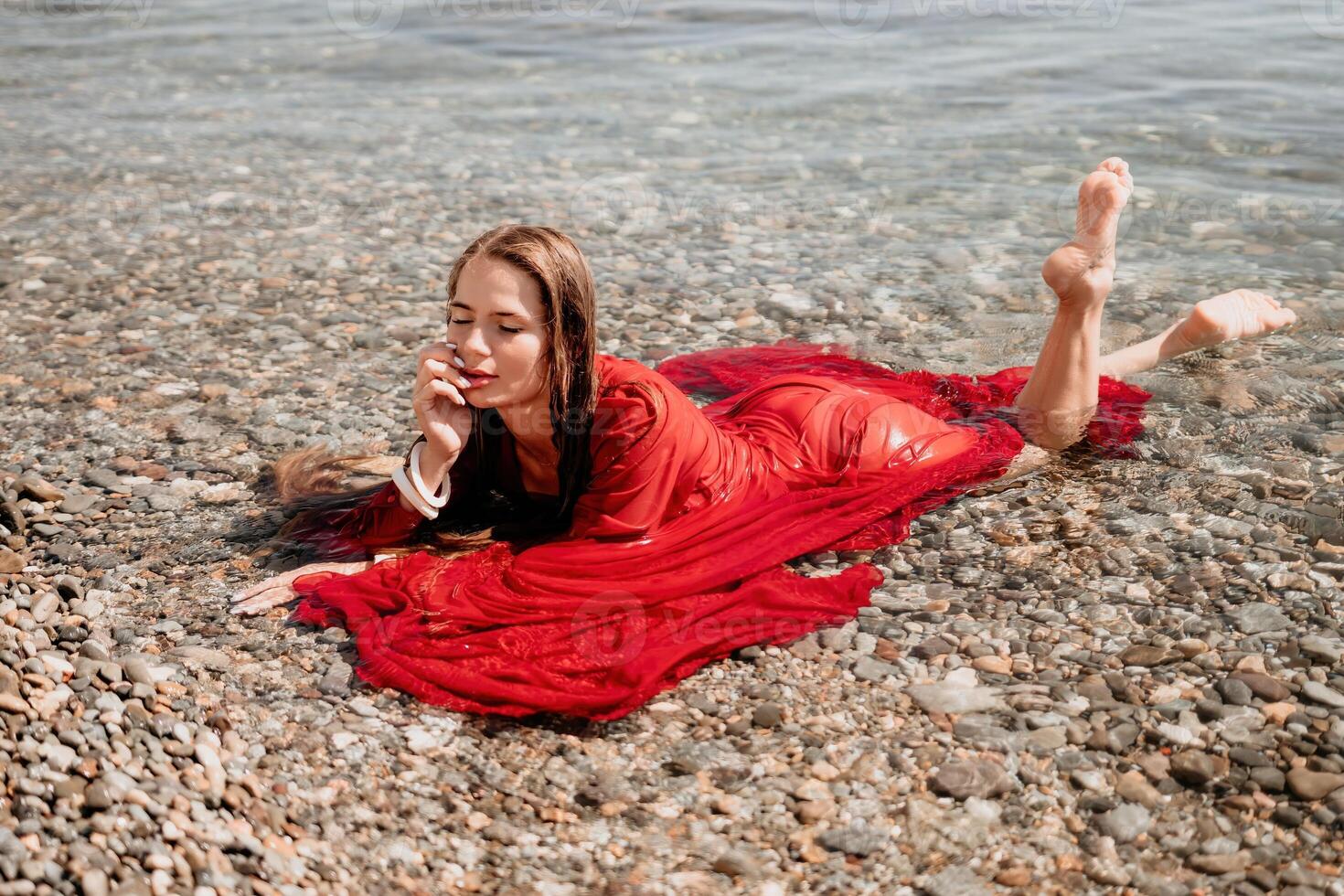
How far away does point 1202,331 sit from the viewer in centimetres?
740

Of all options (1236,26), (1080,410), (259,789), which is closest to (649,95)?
(1236,26)

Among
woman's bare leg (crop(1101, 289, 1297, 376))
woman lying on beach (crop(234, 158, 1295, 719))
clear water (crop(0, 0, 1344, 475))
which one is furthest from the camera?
clear water (crop(0, 0, 1344, 475))

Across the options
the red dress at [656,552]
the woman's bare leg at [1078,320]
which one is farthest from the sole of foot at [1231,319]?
the red dress at [656,552]

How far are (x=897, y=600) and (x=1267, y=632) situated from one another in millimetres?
1483

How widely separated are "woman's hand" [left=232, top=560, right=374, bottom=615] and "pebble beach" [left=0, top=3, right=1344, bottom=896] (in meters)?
0.10

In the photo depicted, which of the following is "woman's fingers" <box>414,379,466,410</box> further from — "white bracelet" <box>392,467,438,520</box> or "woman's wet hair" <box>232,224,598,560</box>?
"white bracelet" <box>392,467,438,520</box>

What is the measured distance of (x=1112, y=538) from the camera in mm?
5984

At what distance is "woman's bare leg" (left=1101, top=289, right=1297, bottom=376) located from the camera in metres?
7.30

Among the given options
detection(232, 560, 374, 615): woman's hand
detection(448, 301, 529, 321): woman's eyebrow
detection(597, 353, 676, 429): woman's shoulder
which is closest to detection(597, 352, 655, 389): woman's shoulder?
detection(597, 353, 676, 429): woman's shoulder

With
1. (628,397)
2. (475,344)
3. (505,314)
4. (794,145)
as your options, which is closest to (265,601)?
(475,344)

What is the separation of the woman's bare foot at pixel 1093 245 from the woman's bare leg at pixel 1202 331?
1.09 metres

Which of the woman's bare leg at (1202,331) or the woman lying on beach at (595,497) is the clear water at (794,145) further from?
the woman lying on beach at (595,497)

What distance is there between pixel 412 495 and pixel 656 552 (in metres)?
1.08

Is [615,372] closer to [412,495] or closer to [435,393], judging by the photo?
[435,393]
